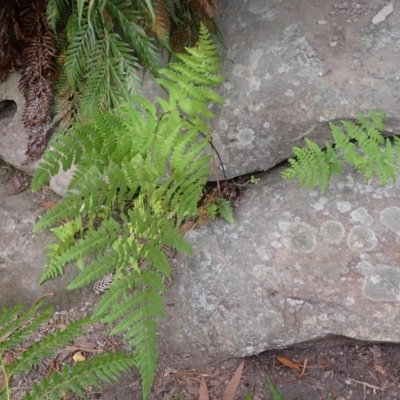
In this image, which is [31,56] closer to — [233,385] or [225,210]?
[225,210]

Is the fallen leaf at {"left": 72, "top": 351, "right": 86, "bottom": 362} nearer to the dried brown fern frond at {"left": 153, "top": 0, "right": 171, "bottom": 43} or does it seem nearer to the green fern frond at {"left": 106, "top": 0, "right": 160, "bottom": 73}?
the green fern frond at {"left": 106, "top": 0, "right": 160, "bottom": 73}

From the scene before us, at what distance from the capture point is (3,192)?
3.61 m

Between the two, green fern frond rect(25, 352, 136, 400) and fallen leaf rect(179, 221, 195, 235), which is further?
fallen leaf rect(179, 221, 195, 235)

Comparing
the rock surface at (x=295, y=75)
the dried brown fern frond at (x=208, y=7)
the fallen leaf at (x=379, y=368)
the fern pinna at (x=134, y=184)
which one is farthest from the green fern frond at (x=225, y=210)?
the fallen leaf at (x=379, y=368)

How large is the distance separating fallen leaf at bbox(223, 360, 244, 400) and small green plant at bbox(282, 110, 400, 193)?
52.4 inches

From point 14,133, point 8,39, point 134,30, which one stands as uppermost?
point 8,39

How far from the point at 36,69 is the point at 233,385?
254cm

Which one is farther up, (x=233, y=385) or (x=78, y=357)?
(x=78, y=357)

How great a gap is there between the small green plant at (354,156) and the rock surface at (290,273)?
0.27 meters

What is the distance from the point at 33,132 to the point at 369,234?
8.03 feet

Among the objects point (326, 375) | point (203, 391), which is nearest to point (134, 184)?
point (203, 391)

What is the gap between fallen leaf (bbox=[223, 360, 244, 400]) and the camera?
9.25ft

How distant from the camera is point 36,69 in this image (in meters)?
3.01

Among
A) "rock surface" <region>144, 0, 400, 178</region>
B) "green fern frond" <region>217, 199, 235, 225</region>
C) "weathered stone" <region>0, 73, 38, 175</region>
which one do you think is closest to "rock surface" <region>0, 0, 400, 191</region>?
"rock surface" <region>144, 0, 400, 178</region>
